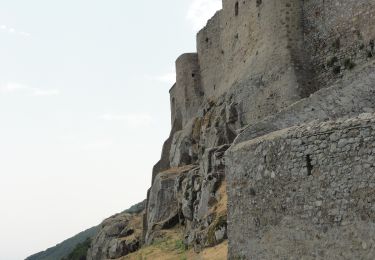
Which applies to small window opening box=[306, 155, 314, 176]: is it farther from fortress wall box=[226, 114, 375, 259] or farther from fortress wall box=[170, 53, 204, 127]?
fortress wall box=[170, 53, 204, 127]

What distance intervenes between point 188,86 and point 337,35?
1806 centimetres

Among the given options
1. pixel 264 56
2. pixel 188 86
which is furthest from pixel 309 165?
pixel 188 86

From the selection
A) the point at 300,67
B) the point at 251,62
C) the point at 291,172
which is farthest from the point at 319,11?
the point at 291,172

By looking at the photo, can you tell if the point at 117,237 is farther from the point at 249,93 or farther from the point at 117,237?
the point at 249,93

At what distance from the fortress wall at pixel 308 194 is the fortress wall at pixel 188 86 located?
1065 inches

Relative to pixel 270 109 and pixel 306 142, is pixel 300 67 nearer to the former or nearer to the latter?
pixel 270 109

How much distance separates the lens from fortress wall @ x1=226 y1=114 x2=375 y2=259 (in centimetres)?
944

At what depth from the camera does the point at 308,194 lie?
418 inches

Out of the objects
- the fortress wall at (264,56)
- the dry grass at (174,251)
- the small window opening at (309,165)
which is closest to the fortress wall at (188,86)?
the fortress wall at (264,56)

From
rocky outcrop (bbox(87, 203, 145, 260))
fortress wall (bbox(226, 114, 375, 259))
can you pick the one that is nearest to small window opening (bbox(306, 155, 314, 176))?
fortress wall (bbox(226, 114, 375, 259))

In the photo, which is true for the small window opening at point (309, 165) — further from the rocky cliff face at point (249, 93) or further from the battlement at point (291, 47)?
the battlement at point (291, 47)

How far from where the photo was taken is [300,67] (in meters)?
25.4

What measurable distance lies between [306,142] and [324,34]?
51.3ft

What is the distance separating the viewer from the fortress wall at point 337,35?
75.3 ft
